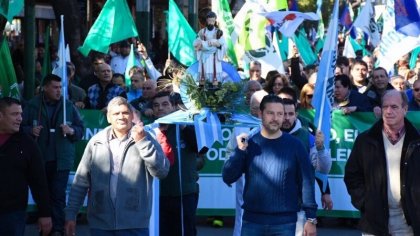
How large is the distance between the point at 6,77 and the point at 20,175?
11.7 ft

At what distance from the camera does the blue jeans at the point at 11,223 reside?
313 inches

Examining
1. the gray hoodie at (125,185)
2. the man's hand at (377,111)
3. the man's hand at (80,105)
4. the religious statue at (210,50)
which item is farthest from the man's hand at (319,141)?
the man's hand at (80,105)

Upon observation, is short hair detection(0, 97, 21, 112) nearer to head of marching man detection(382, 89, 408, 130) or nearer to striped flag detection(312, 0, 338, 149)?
striped flag detection(312, 0, 338, 149)

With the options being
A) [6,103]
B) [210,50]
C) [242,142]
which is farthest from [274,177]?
[210,50]

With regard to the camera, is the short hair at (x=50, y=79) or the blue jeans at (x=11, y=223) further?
the short hair at (x=50, y=79)

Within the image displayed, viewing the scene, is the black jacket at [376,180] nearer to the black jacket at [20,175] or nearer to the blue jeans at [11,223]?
the black jacket at [20,175]

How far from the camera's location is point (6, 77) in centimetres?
1133

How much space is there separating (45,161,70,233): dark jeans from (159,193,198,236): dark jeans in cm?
227

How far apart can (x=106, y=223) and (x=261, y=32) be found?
353 inches

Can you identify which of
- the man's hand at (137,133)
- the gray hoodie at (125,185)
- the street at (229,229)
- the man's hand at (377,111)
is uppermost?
the man's hand at (137,133)

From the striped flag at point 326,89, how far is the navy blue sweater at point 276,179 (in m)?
1.87

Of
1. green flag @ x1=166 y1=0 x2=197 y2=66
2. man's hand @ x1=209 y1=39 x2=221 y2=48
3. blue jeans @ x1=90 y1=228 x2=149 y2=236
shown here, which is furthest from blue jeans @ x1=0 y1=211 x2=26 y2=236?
green flag @ x1=166 y1=0 x2=197 y2=66

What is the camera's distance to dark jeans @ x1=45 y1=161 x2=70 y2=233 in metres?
11.0

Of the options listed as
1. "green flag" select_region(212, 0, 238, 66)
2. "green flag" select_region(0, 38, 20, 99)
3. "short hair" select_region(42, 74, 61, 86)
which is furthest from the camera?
"green flag" select_region(212, 0, 238, 66)
